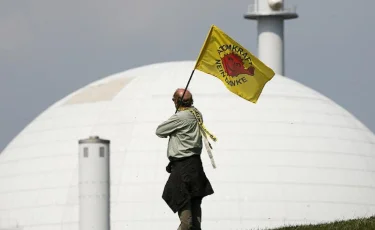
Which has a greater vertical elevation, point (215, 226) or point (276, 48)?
point (276, 48)

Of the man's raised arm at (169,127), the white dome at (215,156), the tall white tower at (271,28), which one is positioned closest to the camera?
the man's raised arm at (169,127)

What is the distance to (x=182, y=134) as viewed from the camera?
24.8 meters

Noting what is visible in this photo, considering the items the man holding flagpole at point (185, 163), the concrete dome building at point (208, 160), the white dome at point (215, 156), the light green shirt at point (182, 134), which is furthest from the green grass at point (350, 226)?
the white dome at point (215, 156)

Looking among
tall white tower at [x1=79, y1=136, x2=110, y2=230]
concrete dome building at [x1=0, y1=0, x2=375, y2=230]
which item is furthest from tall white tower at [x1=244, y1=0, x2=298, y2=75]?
tall white tower at [x1=79, y1=136, x2=110, y2=230]

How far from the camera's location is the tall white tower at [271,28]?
3467 inches

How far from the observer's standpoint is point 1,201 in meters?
71.7

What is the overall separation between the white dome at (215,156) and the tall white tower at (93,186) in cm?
3390

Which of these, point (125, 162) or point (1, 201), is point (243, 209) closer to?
point (125, 162)

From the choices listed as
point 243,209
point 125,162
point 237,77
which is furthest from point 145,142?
point 237,77

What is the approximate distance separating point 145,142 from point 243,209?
5.60 m

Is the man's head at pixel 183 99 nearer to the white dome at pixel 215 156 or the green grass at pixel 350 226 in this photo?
the green grass at pixel 350 226

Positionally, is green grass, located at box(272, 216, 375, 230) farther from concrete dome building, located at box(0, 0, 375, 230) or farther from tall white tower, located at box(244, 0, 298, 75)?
tall white tower, located at box(244, 0, 298, 75)

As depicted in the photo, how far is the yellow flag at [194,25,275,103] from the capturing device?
91.4 ft

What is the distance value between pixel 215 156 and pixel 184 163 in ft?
135
